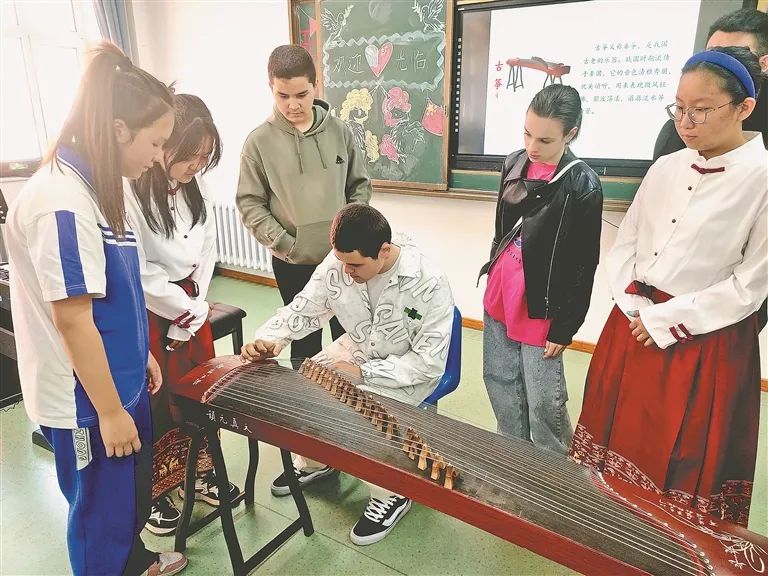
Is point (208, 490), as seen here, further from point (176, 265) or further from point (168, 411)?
point (176, 265)

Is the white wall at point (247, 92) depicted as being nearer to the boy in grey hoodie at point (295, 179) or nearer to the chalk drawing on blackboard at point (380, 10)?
the chalk drawing on blackboard at point (380, 10)

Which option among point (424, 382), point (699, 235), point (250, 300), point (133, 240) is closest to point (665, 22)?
point (699, 235)

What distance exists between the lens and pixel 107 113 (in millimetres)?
1024

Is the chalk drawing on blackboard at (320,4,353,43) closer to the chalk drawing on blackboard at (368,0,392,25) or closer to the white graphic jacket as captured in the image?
the chalk drawing on blackboard at (368,0,392,25)

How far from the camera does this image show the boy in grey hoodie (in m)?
2.00

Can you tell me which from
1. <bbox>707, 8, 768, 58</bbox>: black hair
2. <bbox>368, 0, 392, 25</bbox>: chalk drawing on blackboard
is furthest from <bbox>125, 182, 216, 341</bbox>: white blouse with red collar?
<bbox>368, 0, 392, 25</bbox>: chalk drawing on blackboard

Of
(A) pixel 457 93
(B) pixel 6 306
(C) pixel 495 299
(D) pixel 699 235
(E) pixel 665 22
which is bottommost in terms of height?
(B) pixel 6 306

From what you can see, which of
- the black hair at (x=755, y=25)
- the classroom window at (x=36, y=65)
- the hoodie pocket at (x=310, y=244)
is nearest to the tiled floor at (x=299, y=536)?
the hoodie pocket at (x=310, y=244)

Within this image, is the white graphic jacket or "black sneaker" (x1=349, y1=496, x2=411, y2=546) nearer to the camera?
the white graphic jacket

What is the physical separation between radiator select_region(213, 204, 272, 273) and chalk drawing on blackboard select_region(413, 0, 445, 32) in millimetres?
2102

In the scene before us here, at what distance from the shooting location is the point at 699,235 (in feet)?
4.37

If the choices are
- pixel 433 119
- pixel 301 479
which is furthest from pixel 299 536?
pixel 433 119

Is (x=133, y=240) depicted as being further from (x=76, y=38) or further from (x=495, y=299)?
(x=76, y=38)

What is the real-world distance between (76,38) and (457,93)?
3.18 metres
